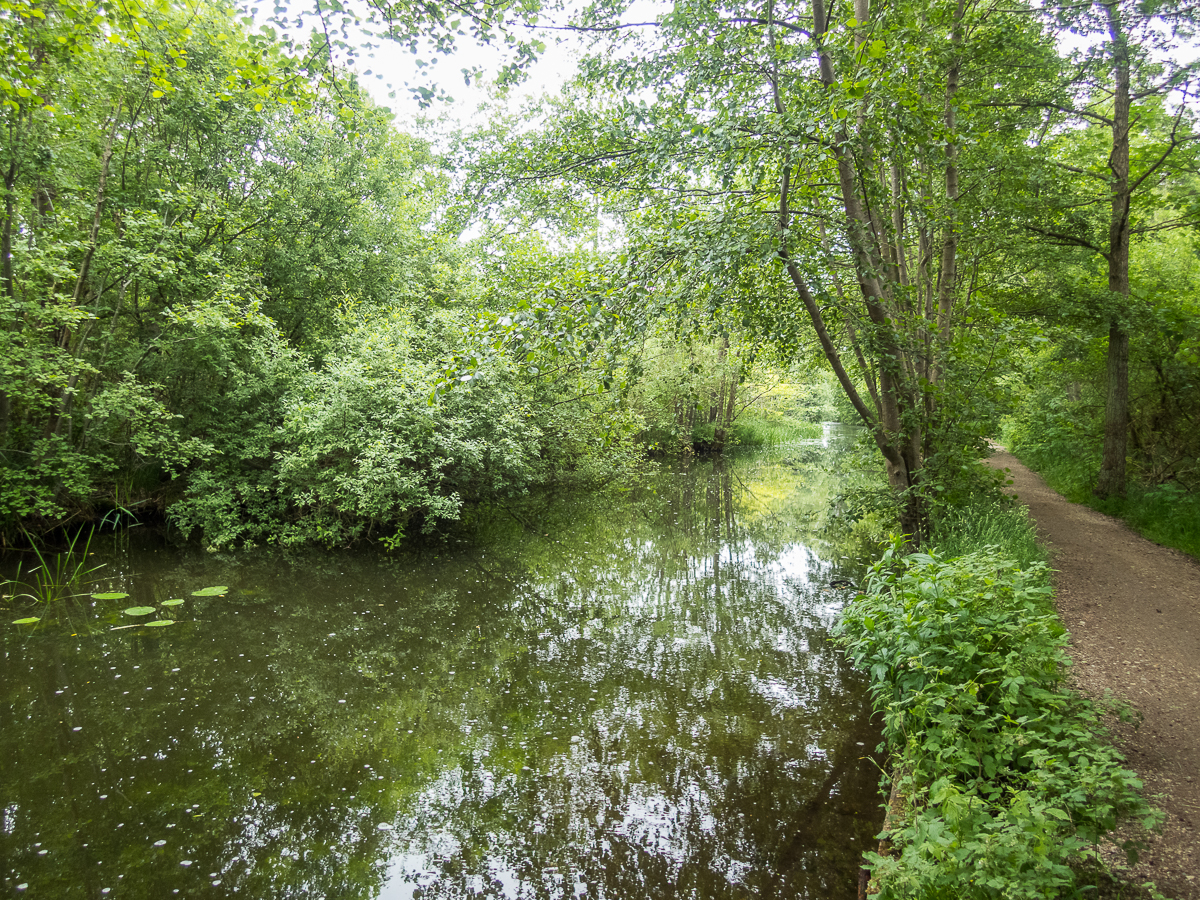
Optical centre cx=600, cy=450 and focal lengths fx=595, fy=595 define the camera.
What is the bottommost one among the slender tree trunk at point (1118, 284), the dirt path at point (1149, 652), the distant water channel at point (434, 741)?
the distant water channel at point (434, 741)

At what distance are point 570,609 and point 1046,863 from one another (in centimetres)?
687

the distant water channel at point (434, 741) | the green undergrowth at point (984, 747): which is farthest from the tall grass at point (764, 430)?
the green undergrowth at point (984, 747)

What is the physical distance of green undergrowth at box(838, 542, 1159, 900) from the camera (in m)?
2.37

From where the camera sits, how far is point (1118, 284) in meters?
10.3

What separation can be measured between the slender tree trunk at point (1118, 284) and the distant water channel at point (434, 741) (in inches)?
240

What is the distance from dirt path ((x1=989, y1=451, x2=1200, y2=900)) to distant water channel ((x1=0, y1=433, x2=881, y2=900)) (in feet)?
5.42

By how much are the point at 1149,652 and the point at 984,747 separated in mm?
3202

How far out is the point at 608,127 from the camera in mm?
6527

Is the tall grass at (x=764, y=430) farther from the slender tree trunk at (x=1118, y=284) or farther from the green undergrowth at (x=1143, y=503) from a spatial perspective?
the slender tree trunk at (x=1118, y=284)

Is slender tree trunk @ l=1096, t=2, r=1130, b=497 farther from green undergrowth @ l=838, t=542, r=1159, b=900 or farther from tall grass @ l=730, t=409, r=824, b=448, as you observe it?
tall grass @ l=730, t=409, r=824, b=448

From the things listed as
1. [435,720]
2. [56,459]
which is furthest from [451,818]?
[56,459]

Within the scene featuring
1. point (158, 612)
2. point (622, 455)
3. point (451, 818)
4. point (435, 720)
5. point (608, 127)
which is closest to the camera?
point (451, 818)

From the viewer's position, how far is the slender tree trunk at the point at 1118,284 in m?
9.97

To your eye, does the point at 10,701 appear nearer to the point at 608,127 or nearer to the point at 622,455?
the point at 608,127
